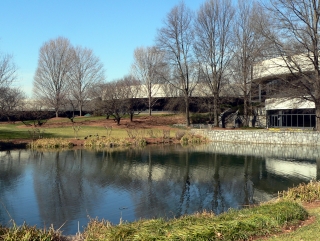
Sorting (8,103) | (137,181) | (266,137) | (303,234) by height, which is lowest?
(137,181)

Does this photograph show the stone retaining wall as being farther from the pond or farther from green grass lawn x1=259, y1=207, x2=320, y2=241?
green grass lawn x1=259, y1=207, x2=320, y2=241

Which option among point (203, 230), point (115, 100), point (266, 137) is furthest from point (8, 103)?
point (203, 230)

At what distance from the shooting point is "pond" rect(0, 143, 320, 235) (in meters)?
12.0

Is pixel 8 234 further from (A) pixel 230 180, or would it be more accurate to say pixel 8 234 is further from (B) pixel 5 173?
(B) pixel 5 173

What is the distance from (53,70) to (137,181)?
160 feet

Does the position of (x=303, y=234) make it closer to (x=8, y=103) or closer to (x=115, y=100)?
(x=115, y=100)

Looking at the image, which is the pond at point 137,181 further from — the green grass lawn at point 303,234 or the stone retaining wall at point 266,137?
the green grass lawn at point 303,234

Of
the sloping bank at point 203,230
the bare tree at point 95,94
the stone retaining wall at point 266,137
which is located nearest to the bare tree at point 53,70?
the bare tree at point 95,94

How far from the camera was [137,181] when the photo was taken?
55.8ft

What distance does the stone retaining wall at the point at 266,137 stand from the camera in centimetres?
2977

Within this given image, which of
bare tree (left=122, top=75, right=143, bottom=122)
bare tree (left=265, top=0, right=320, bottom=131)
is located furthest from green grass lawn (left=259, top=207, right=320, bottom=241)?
bare tree (left=122, top=75, right=143, bottom=122)

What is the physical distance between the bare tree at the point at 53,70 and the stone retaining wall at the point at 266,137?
3265 cm

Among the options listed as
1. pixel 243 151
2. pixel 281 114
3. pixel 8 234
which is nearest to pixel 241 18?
pixel 281 114

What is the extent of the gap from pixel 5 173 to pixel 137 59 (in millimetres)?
44148
